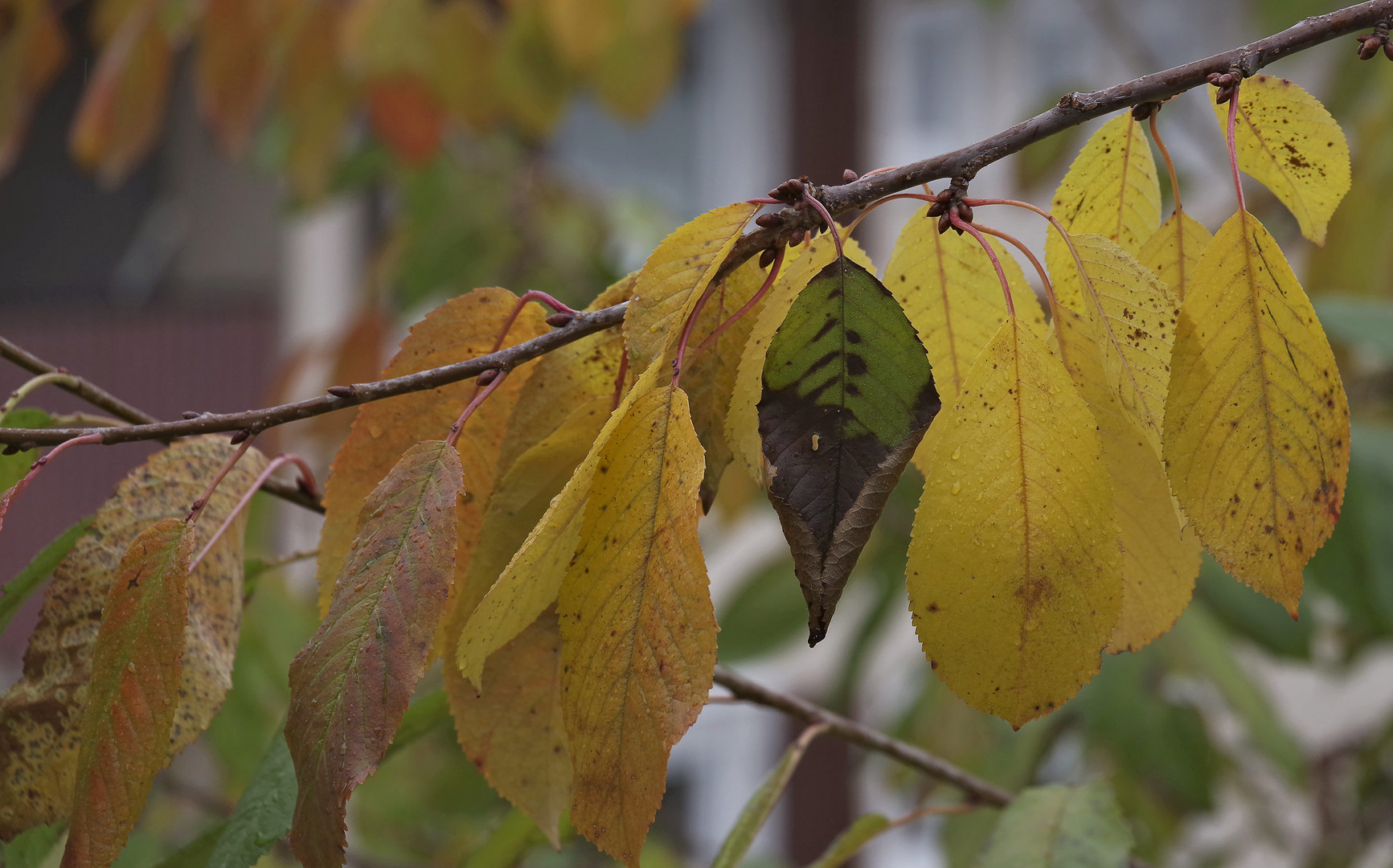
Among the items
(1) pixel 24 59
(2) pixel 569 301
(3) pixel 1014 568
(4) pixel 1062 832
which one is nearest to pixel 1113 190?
(3) pixel 1014 568

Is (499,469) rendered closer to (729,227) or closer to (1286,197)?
(729,227)

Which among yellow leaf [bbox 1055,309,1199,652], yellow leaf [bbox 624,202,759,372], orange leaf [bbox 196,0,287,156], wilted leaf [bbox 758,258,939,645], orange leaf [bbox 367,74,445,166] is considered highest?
orange leaf [bbox 196,0,287,156]

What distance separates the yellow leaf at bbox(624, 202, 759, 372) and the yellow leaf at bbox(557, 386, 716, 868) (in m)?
0.03

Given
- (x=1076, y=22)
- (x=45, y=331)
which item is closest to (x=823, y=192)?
(x=1076, y=22)

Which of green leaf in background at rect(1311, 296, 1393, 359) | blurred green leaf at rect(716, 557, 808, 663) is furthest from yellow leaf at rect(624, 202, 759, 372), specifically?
blurred green leaf at rect(716, 557, 808, 663)

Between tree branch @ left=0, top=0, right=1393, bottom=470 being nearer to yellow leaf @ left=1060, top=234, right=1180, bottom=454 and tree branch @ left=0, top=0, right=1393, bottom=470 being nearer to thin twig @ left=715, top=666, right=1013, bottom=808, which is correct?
yellow leaf @ left=1060, top=234, right=1180, bottom=454

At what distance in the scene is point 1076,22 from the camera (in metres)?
1.85

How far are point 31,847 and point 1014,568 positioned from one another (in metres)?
0.29

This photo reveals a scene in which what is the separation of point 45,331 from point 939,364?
2256 millimetres

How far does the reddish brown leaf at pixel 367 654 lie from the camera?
0.23 metres

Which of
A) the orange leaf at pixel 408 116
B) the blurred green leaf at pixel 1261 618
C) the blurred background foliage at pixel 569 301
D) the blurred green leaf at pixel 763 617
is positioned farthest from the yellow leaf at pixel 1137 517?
the orange leaf at pixel 408 116

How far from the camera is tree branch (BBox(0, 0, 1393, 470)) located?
25 cm

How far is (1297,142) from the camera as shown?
27 centimetres

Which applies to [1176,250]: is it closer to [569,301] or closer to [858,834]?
[858,834]
